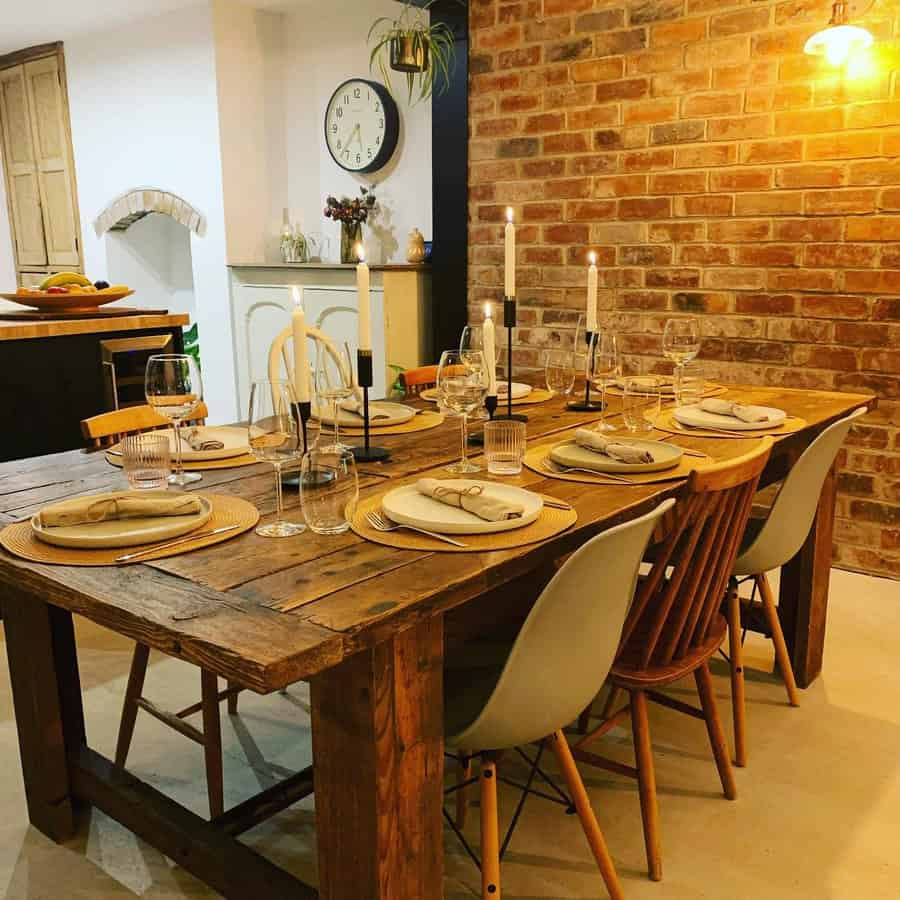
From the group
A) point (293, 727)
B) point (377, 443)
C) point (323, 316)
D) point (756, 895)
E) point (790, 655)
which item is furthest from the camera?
point (323, 316)

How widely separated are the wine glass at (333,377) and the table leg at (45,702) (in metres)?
0.66

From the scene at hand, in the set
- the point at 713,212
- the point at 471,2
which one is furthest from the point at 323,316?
the point at 713,212

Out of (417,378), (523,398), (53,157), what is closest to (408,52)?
(417,378)

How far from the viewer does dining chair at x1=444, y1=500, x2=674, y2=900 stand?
4.30ft

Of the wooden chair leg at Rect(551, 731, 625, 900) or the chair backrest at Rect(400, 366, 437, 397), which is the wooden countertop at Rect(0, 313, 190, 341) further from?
the wooden chair leg at Rect(551, 731, 625, 900)

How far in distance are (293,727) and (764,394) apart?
158 cm

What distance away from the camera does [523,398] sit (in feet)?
8.27

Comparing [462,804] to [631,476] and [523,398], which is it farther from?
[523,398]

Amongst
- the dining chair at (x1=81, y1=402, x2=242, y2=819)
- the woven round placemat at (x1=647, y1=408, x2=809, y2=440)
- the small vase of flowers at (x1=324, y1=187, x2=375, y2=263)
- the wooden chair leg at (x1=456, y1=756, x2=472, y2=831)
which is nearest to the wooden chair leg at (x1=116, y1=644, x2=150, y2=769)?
the dining chair at (x1=81, y1=402, x2=242, y2=819)

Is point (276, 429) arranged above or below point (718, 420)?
above

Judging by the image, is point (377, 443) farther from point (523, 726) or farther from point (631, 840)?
point (631, 840)

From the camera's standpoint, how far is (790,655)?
2.50 m

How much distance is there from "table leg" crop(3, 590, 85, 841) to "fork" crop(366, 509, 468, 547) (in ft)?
2.17

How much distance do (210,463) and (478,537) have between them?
702 millimetres
